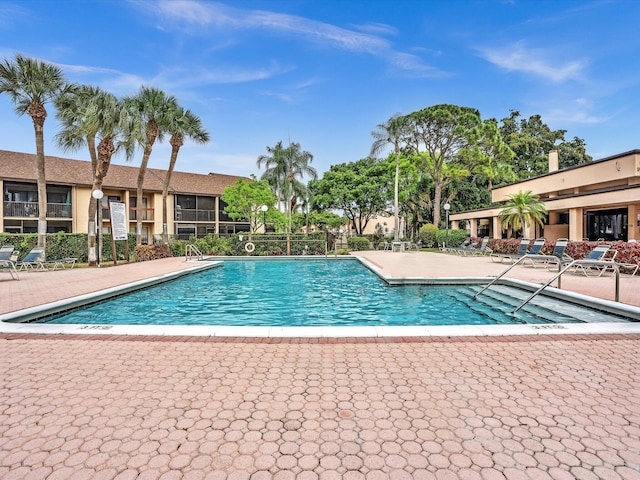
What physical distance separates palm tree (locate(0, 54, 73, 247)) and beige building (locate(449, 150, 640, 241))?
2464 centimetres

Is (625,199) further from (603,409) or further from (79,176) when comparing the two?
(79,176)

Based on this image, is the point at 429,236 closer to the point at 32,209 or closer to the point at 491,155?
the point at 491,155

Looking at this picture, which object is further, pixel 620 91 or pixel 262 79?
pixel 620 91

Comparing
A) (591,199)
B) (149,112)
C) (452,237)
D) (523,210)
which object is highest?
(149,112)

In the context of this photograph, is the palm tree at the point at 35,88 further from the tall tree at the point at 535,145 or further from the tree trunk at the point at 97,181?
the tall tree at the point at 535,145

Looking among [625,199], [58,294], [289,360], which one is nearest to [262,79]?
[58,294]

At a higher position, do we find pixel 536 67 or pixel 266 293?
pixel 536 67

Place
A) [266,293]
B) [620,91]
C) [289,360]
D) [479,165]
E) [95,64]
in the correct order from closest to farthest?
[289,360] < [266,293] < [95,64] < [620,91] < [479,165]

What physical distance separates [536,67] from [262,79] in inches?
558

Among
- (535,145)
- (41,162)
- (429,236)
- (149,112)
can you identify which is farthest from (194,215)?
(535,145)

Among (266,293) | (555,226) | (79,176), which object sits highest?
(79,176)

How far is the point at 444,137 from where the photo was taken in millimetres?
32594

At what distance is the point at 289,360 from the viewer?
418 cm

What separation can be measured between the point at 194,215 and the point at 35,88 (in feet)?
69.1
